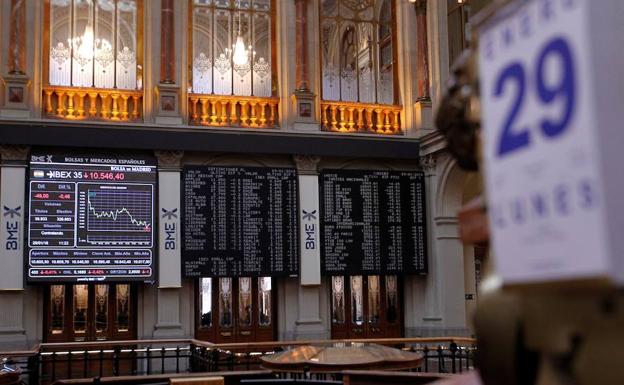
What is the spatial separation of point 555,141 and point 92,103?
1361 centimetres

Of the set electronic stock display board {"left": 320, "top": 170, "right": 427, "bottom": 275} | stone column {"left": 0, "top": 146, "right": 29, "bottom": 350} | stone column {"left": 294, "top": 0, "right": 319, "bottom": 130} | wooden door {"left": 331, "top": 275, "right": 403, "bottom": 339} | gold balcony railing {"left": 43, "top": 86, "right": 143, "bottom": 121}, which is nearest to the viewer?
stone column {"left": 0, "top": 146, "right": 29, "bottom": 350}

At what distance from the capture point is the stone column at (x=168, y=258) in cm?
1380

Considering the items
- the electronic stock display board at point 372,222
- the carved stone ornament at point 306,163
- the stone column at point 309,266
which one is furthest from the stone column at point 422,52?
the stone column at point 309,266

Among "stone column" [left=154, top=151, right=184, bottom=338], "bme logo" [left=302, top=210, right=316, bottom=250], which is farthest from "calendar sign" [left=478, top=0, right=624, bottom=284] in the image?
"bme logo" [left=302, top=210, right=316, bottom=250]

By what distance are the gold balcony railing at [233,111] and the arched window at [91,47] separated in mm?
1174

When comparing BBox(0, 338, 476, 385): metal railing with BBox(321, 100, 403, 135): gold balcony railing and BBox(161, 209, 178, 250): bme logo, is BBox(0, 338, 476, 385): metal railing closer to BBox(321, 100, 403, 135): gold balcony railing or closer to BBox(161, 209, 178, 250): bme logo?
BBox(161, 209, 178, 250): bme logo

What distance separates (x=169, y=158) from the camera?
557 inches

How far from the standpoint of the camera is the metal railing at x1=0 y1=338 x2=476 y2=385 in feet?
35.2

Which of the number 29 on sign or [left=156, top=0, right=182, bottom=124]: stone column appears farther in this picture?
[left=156, top=0, right=182, bottom=124]: stone column

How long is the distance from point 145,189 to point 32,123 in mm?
2230

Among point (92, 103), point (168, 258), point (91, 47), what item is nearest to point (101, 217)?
point (168, 258)

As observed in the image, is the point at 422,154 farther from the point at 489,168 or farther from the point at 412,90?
the point at 489,168

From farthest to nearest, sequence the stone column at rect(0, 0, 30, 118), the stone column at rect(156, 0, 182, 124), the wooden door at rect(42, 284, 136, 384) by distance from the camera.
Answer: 1. the stone column at rect(156, 0, 182, 124)
2. the wooden door at rect(42, 284, 136, 384)
3. the stone column at rect(0, 0, 30, 118)

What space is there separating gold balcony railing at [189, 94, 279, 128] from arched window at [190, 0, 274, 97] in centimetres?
15
